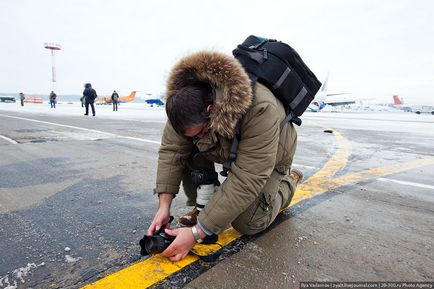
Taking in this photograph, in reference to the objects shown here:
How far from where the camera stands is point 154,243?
60.1 inches

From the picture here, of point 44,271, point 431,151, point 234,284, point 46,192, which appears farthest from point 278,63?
point 431,151

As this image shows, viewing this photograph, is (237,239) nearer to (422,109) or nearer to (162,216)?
(162,216)

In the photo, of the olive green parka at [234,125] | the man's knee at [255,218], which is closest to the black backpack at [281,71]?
the olive green parka at [234,125]

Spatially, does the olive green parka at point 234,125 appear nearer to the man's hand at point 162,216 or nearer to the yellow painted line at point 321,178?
the man's hand at point 162,216

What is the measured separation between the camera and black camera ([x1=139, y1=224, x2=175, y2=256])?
1527 millimetres

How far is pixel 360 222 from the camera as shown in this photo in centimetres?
212

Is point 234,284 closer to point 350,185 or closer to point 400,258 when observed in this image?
point 400,258

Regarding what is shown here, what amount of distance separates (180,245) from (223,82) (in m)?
0.88

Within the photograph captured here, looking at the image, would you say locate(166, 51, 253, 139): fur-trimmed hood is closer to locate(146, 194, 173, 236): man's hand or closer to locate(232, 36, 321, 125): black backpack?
locate(232, 36, 321, 125): black backpack

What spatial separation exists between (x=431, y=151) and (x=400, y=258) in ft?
16.1

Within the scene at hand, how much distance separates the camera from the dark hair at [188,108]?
1419 mm

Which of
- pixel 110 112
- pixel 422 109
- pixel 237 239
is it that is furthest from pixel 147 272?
pixel 422 109

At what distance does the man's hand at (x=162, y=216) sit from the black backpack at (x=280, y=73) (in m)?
0.40

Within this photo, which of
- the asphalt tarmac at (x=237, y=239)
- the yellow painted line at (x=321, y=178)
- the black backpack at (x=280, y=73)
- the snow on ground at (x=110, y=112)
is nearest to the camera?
the asphalt tarmac at (x=237, y=239)
